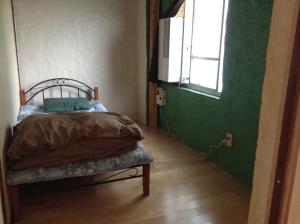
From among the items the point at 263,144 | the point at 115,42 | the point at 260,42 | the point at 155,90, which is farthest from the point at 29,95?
the point at 263,144

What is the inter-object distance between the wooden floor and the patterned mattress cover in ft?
1.03

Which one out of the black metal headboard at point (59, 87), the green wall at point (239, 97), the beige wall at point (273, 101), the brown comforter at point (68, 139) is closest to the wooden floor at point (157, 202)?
the green wall at point (239, 97)

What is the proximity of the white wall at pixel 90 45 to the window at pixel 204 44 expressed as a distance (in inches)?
35.5

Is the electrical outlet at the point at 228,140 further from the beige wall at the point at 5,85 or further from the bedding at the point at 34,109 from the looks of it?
the beige wall at the point at 5,85

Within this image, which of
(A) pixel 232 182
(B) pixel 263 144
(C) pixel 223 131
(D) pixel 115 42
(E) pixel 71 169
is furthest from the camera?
(D) pixel 115 42

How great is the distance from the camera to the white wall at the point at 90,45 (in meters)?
3.55

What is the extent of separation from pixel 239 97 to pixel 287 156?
171 centimetres

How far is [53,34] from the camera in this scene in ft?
12.0

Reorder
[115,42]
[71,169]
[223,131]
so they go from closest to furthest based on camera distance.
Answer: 1. [71,169]
2. [223,131]
3. [115,42]

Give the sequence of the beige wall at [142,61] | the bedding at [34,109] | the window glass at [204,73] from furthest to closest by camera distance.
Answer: the beige wall at [142,61], the bedding at [34,109], the window glass at [204,73]

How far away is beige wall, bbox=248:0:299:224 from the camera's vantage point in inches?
28.7

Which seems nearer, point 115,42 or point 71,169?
point 71,169

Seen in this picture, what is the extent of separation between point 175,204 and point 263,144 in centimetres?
135

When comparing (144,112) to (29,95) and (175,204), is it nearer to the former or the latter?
(29,95)
